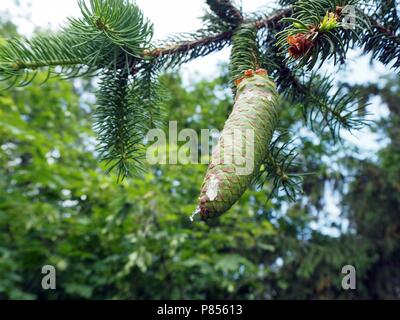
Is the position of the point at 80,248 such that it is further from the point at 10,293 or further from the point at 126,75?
the point at 126,75

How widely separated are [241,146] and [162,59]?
0.21m

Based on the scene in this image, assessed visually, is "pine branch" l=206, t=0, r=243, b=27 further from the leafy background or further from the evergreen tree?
the leafy background

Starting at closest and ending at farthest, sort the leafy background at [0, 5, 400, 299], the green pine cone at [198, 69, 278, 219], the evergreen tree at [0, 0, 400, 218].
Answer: the green pine cone at [198, 69, 278, 219]
the evergreen tree at [0, 0, 400, 218]
the leafy background at [0, 5, 400, 299]

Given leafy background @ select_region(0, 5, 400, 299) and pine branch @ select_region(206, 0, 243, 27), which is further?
leafy background @ select_region(0, 5, 400, 299)

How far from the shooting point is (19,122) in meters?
2.06

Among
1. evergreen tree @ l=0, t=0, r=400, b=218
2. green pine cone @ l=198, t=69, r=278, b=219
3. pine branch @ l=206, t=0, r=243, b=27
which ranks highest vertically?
pine branch @ l=206, t=0, r=243, b=27

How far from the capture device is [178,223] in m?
2.14

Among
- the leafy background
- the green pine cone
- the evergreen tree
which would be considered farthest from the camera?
the leafy background

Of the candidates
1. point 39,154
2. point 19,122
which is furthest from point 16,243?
point 19,122

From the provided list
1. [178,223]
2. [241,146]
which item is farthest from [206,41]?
[178,223]

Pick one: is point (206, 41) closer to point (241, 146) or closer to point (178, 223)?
point (241, 146)

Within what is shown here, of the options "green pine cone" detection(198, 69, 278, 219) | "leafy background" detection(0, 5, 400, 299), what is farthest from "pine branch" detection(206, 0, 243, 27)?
"leafy background" detection(0, 5, 400, 299)

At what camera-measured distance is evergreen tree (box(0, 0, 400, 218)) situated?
0.43 m

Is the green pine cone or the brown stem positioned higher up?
the brown stem
